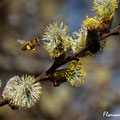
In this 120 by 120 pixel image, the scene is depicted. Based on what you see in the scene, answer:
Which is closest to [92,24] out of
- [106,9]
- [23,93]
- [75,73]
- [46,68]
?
[106,9]

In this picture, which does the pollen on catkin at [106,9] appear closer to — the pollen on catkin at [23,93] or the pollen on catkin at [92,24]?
the pollen on catkin at [92,24]

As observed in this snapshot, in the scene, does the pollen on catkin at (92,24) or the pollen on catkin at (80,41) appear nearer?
the pollen on catkin at (92,24)

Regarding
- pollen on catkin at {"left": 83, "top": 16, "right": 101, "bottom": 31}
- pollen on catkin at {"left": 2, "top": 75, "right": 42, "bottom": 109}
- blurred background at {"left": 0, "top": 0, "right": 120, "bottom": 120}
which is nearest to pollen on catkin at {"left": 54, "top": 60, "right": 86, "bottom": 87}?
pollen on catkin at {"left": 2, "top": 75, "right": 42, "bottom": 109}

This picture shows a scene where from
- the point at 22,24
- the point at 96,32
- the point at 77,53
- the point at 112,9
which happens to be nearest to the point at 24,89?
the point at 77,53

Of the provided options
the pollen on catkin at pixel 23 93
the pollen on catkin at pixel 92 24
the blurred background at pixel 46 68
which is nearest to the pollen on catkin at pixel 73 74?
the pollen on catkin at pixel 23 93

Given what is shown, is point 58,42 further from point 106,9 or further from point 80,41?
point 106,9

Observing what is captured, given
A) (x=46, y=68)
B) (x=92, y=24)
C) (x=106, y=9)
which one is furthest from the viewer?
(x=46, y=68)

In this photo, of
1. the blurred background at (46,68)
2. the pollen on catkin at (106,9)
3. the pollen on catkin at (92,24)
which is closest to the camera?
the pollen on catkin at (92,24)

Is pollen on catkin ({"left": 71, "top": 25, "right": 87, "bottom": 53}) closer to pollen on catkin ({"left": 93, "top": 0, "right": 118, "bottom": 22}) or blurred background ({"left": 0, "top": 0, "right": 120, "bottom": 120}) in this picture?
pollen on catkin ({"left": 93, "top": 0, "right": 118, "bottom": 22})
